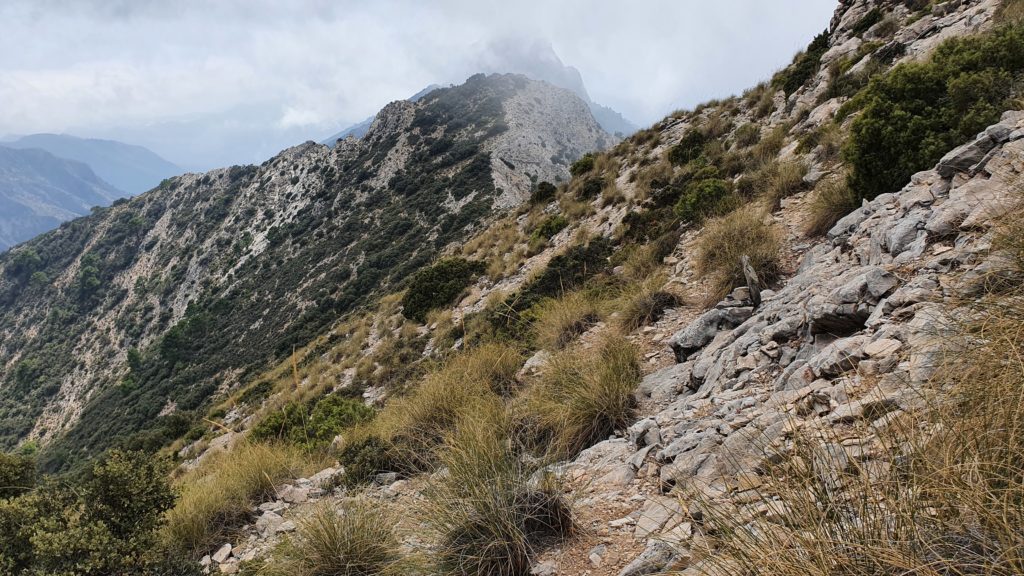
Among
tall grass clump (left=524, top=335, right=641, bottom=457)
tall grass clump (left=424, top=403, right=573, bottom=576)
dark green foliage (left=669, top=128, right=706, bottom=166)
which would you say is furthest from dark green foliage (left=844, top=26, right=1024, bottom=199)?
dark green foliage (left=669, top=128, right=706, bottom=166)

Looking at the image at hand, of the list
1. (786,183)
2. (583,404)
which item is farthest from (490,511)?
(786,183)

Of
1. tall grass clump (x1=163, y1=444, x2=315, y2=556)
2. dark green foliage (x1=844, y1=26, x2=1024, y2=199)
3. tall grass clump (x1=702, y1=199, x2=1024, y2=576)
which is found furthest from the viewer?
dark green foliage (x1=844, y1=26, x2=1024, y2=199)

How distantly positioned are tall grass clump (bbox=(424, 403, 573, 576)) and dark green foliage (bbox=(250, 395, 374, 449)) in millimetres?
5375

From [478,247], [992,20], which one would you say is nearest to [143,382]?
[478,247]

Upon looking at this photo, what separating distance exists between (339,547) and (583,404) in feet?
8.47

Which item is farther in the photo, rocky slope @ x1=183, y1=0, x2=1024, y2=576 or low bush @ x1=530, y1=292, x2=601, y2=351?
low bush @ x1=530, y1=292, x2=601, y2=351

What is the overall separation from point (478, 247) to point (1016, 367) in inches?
818

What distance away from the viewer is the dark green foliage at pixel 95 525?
11.5ft

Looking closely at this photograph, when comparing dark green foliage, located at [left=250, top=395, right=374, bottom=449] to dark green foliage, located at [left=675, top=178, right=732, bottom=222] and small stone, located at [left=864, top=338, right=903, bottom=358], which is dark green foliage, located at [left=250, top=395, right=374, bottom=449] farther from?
dark green foliage, located at [left=675, top=178, right=732, bottom=222]

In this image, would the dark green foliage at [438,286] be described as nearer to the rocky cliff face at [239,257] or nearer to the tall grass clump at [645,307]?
the tall grass clump at [645,307]

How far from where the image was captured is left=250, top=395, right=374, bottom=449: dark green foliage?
8.34 metres

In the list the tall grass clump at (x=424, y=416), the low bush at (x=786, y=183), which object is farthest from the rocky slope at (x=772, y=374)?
the low bush at (x=786, y=183)

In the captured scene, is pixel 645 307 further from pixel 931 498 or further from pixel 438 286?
pixel 438 286

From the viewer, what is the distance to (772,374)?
3.83m
